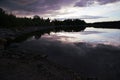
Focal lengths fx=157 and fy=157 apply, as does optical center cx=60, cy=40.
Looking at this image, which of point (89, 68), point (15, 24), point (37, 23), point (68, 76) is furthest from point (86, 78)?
point (37, 23)

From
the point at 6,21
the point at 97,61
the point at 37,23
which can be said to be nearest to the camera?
the point at 97,61

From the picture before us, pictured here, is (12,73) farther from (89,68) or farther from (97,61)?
(97,61)

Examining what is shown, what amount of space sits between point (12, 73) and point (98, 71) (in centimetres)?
887

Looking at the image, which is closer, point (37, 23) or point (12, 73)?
point (12, 73)

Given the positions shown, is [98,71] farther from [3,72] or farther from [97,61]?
[3,72]

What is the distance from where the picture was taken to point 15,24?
339ft

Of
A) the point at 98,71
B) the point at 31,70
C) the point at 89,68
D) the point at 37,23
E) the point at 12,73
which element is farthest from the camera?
the point at 37,23

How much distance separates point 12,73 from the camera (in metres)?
14.0

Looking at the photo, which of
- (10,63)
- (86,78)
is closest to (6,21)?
(10,63)

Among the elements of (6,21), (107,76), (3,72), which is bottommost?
(107,76)

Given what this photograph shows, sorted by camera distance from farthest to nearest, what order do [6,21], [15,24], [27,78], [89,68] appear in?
[15,24]
[6,21]
[89,68]
[27,78]

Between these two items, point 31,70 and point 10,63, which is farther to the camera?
point 10,63

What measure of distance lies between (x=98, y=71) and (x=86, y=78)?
303cm

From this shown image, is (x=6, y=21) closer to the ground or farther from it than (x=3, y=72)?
farther from it
